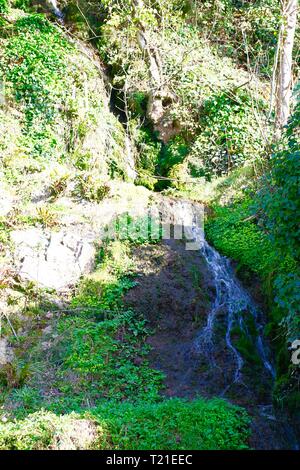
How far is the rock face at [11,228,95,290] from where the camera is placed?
918 cm

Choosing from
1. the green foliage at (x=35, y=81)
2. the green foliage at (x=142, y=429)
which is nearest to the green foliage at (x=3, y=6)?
the green foliage at (x=35, y=81)

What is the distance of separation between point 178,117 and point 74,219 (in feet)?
15.1

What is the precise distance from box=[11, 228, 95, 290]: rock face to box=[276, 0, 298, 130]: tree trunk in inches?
211

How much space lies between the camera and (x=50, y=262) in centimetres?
938

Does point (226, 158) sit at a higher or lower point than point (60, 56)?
lower

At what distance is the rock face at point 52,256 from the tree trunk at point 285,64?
17.6 feet

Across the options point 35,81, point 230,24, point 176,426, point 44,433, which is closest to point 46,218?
point 35,81

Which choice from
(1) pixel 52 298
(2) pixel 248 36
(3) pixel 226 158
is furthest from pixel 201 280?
(2) pixel 248 36

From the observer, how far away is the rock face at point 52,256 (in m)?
9.18

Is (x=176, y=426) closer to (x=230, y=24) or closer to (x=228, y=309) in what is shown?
(x=228, y=309)

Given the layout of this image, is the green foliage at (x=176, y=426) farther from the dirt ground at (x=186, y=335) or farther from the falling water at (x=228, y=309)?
the falling water at (x=228, y=309)

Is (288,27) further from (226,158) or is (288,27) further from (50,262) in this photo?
(50,262)

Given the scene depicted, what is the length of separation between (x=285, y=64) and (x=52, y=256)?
6968mm

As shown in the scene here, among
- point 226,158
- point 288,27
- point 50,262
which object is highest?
point 288,27
